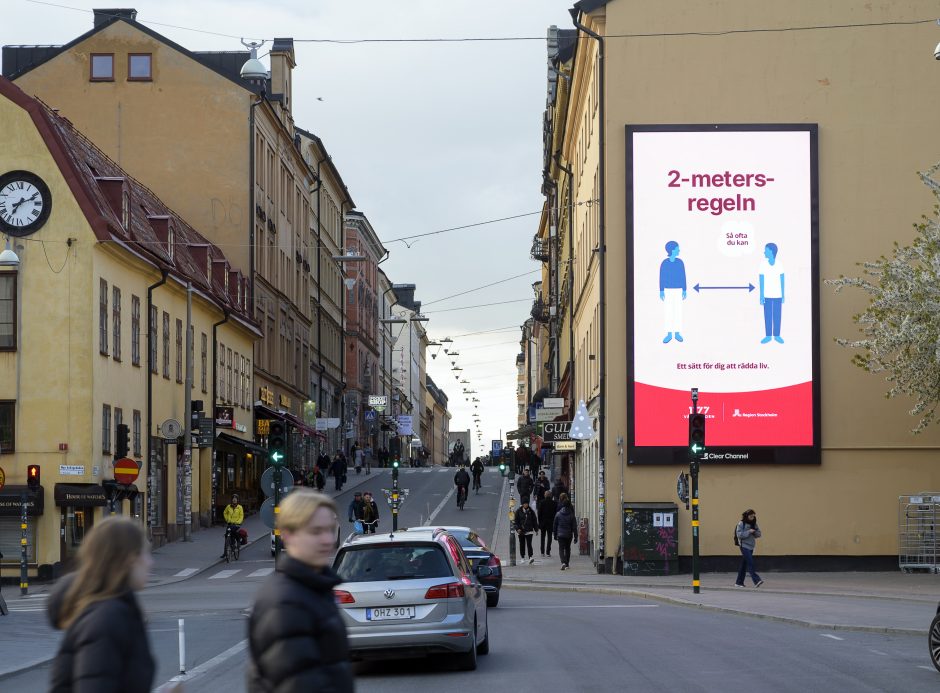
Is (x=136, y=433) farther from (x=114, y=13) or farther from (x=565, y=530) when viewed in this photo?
(x=114, y=13)

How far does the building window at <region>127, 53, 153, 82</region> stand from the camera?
58906 millimetres

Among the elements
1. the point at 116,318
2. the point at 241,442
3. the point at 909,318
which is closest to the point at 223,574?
the point at 116,318

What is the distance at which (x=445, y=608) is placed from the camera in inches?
598

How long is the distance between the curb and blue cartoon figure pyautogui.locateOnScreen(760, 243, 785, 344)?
8196mm

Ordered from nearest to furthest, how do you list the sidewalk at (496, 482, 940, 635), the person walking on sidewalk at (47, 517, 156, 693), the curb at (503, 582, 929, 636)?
the person walking on sidewalk at (47, 517, 156, 693)
the curb at (503, 582, 929, 636)
the sidewalk at (496, 482, 940, 635)

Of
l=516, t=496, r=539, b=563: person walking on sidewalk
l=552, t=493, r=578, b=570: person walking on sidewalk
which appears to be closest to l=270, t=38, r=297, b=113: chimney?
l=516, t=496, r=539, b=563: person walking on sidewalk

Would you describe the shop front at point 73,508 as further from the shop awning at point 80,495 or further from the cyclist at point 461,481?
the cyclist at point 461,481

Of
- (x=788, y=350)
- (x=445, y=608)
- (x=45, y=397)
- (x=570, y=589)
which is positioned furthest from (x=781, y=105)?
(x=445, y=608)

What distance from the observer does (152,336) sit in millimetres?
44844

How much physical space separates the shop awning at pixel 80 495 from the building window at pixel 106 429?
1.37 metres

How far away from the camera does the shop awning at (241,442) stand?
54469 mm

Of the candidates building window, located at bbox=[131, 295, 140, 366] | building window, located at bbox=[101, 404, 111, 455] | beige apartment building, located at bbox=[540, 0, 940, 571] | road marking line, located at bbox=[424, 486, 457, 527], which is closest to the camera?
beige apartment building, located at bbox=[540, 0, 940, 571]

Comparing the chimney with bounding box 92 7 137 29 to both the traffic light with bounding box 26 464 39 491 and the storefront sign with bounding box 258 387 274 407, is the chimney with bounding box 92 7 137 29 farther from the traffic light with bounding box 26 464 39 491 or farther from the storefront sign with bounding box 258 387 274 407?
the traffic light with bounding box 26 464 39 491

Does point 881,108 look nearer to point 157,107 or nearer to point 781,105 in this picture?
point 781,105
